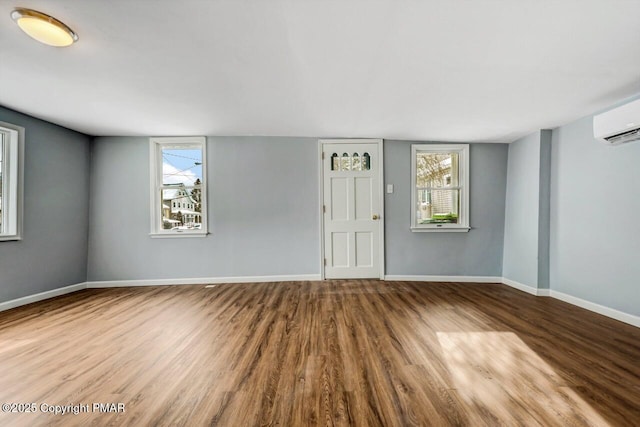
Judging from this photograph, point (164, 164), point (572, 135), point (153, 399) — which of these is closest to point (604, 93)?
point (572, 135)

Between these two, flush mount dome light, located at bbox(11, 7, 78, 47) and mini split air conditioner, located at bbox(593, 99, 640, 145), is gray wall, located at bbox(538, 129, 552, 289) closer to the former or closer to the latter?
mini split air conditioner, located at bbox(593, 99, 640, 145)

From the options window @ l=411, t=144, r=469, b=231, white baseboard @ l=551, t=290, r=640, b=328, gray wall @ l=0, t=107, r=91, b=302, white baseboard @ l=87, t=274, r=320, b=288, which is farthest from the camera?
window @ l=411, t=144, r=469, b=231

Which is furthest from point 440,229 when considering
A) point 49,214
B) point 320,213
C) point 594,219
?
point 49,214

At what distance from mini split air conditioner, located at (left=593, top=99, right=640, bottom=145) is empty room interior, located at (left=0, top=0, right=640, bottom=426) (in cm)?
2

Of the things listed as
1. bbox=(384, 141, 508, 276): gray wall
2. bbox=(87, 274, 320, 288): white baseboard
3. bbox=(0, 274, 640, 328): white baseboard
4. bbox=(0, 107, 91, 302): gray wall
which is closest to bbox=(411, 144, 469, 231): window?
bbox=(384, 141, 508, 276): gray wall

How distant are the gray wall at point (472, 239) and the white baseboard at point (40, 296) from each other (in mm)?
4657

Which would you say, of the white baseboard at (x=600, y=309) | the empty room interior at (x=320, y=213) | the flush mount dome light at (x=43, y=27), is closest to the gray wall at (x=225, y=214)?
the empty room interior at (x=320, y=213)

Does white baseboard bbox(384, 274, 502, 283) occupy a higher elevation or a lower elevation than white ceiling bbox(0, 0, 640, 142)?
lower

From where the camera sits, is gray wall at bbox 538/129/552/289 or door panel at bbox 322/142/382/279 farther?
door panel at bbox 322/142/382/279

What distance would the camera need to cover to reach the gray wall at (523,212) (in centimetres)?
336

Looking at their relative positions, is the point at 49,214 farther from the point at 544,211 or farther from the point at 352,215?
the point at 544,211

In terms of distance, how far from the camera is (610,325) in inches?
91.5

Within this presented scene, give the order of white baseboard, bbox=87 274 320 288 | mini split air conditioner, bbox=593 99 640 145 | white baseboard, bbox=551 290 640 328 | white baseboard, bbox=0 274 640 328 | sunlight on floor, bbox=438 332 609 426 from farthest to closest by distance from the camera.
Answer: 1. white baseboard, bbox=87 274 320 288
2. white baseboard, bbox=0 274 640 328
3. white baseboard, bbox=551 290 640 328
4. mini split air conditioner, bbox=593 99 640 145
5. sunlight on floor, bbox=438 332 609 426

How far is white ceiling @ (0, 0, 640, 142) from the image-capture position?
147 cm
